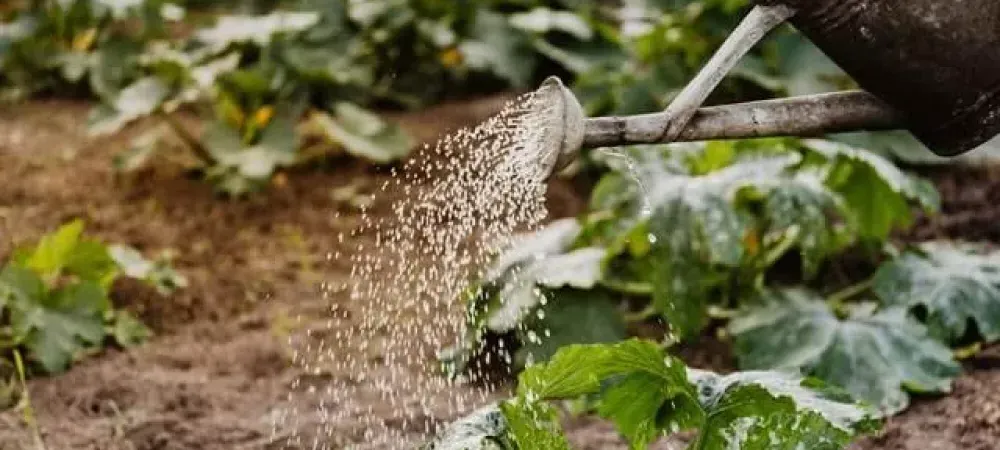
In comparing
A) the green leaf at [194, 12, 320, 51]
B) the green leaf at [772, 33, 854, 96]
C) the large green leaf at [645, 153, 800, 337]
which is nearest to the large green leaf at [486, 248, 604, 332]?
the large green leaf at [645, 153, 800, 337]

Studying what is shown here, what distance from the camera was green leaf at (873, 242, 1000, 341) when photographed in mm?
2494

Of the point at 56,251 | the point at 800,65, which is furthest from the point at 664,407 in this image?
the point at 800,65

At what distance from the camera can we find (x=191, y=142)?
375cm

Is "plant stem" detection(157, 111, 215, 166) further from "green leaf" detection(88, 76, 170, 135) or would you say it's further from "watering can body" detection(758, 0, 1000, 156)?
"watering can body" detection(758, 0, 1000, 156)

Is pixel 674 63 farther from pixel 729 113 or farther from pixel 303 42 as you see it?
pixel 729 113

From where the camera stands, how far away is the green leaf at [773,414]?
173 centimetres

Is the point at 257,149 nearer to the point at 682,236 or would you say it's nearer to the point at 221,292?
the point at 221,292

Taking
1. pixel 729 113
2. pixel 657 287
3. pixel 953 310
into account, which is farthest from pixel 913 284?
pixel 729 113

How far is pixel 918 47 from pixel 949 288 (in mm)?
1002

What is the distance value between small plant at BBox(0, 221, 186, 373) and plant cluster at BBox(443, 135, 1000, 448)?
2.06 ft

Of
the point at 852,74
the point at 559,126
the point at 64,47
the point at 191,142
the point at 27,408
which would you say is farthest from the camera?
the point at 64,47

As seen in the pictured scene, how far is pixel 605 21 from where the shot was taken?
14.6 feet

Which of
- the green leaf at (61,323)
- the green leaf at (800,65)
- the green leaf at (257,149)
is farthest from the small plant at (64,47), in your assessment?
the green leaf at (800,65)

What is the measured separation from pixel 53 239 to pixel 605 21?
6.78ft
